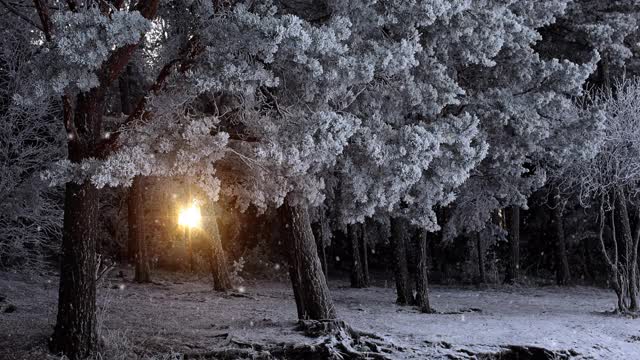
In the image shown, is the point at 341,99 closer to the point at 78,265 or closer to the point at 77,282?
the point at 78,265

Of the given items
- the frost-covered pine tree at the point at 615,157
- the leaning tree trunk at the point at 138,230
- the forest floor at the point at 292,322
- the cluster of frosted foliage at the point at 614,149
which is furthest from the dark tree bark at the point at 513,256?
the leaning tree trunk at the point at 138,230

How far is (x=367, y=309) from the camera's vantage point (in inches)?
694

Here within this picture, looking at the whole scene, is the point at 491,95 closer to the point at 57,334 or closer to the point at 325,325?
the point at 325,325

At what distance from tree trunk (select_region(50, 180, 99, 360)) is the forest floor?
1.04 feet

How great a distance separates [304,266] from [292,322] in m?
1.53

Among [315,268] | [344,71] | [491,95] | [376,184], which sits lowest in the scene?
[315,268]

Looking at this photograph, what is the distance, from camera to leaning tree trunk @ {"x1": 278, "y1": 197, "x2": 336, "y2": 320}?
12883mm

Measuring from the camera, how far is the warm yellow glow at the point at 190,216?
20891 mm

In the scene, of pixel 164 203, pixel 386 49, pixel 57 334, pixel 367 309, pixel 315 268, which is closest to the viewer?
pixel 57 334

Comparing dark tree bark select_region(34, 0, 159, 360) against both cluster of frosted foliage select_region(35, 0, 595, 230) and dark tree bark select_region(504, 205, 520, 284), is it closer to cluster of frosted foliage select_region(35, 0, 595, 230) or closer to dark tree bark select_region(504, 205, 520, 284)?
cluster of frosted foliage select_region(35, 0, 595, 230)

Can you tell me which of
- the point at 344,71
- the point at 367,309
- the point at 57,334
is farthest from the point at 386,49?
the point at 367,309

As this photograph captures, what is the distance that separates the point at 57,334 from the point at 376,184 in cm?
631

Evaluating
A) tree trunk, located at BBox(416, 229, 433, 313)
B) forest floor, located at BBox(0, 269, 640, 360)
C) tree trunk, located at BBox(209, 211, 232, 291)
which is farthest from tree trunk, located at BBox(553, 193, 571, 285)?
tree trunk, located at BBox(209, 211, 232, 291)

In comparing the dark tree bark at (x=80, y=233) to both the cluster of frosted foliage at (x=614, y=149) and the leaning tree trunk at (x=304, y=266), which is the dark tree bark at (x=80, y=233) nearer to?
the leaning tree trunk at (x=304, y=266)
